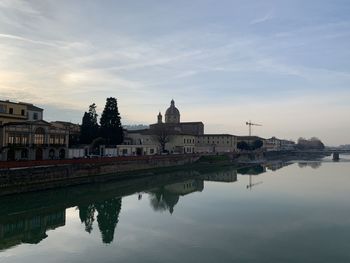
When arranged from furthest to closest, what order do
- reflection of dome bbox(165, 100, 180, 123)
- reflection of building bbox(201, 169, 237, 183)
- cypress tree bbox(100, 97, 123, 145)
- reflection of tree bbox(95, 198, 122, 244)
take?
reflection of dome bbox(165, 100, 180, 123)
cypress tree bbox(100, 97, 123, 145)
reflection of building bbox(201, 169, 237, 183)
reflection of tree bbox(95, 198, 122, 244)

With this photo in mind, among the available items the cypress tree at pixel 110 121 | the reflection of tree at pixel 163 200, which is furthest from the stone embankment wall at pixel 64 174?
the reflection of tree at pixel 163 200

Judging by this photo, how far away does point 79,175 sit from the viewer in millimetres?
39438

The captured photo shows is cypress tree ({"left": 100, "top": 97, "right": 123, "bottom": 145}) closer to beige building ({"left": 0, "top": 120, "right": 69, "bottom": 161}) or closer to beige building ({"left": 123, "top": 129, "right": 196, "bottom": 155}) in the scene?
beige building ({"left": 0, "top": 120, "right": 69, "bottom": 161})

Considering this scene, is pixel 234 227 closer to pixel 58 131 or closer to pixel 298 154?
pixel 58 131

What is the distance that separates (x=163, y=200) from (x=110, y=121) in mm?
26825

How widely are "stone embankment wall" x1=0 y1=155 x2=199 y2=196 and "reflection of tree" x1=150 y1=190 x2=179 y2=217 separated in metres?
8.57

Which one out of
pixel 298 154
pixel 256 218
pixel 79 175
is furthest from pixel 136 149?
pixel 298 154

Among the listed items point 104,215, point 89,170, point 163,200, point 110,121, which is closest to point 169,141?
point 110,121

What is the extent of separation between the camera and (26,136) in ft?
135

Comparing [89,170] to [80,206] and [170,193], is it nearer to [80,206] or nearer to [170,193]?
Answer: [170,193]

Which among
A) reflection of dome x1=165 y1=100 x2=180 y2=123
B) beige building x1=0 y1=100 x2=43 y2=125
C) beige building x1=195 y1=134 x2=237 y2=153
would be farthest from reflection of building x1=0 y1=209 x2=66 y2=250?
reflection of dome x1=165 y1=100 x2=180 y2=123

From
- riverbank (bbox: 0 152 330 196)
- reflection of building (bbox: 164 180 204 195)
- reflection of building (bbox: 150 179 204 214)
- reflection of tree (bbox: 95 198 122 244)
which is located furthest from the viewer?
reflection of building (bbox: 164 180 204 195)

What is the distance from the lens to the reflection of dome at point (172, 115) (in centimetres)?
11619

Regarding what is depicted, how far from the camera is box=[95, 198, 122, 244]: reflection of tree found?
20453mm
